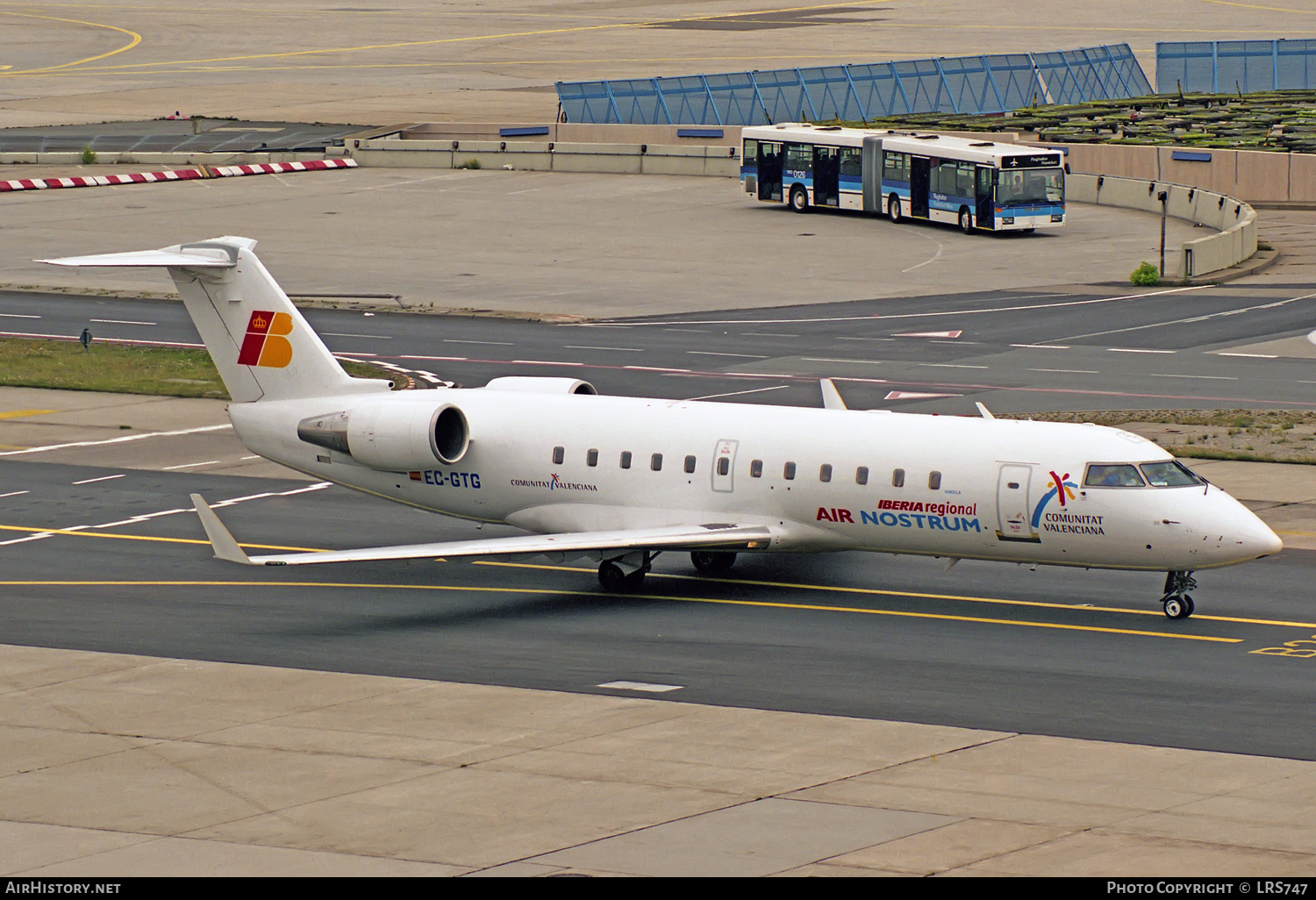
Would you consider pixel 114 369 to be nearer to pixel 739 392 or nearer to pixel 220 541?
pixel 739 392

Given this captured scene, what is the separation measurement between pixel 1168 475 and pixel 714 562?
8.17 metres

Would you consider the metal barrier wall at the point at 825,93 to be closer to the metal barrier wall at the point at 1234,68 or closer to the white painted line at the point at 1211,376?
the metal barrier wall at the point at 1234,68

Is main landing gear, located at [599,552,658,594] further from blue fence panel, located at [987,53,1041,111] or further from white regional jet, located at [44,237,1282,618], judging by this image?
blue fence panel, located at [987,53,1041,111]

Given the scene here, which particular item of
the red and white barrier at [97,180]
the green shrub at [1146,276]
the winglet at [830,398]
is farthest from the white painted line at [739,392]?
the red and white barrier at [97,180]

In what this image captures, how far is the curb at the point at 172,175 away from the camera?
9144cm

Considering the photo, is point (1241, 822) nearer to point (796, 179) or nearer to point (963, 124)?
point (796, 179)

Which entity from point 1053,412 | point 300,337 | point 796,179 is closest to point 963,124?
point 796,179

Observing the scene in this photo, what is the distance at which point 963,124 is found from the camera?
9588cm

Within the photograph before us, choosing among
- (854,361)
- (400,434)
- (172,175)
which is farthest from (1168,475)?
(172,175)

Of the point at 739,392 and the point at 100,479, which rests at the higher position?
the point at 739,392

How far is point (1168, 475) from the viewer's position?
3059cm

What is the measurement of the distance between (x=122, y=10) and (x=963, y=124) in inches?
3877

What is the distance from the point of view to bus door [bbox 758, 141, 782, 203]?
8588 centimetres

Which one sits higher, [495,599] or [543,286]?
[543,286]
